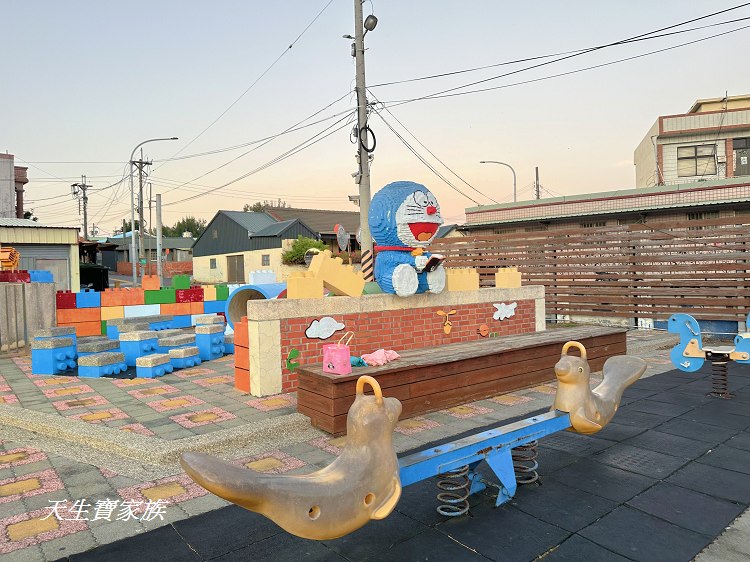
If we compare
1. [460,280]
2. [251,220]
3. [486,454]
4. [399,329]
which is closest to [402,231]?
[399,329]

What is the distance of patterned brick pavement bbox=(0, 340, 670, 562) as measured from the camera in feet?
11.9

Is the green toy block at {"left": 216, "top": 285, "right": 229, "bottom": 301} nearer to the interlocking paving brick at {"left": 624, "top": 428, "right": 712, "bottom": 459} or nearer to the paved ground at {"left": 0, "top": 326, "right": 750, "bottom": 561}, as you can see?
the paved ground at {"left": 0, "top": 326, "right": 750, "bottom": 561}

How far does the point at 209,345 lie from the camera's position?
390 inches

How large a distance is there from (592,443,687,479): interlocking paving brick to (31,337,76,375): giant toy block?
835cm

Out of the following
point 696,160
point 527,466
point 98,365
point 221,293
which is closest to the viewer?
point 527,466

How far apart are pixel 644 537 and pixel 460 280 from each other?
5617mm

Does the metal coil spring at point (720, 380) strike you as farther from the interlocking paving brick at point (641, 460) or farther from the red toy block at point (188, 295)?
the red toy block at point (188, 295)

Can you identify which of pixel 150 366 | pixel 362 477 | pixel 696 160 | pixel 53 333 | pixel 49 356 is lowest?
pixel 150 366

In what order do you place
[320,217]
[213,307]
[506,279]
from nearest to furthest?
[506,279], [213,307], [320,217]

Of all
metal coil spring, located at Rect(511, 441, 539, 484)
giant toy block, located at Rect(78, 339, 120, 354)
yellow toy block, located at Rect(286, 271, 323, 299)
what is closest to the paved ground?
metal coil spring, located at Rect(511, 441, 539, 484)

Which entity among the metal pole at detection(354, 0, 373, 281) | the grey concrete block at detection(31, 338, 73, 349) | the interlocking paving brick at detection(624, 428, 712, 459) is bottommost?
the interlocking paving brick at detection(624, 428, 712, 459)

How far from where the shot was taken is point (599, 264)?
46.0 feet

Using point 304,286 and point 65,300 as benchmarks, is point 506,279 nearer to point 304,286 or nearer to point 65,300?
point 304,286

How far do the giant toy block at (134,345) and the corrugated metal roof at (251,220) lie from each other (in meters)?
28.3
